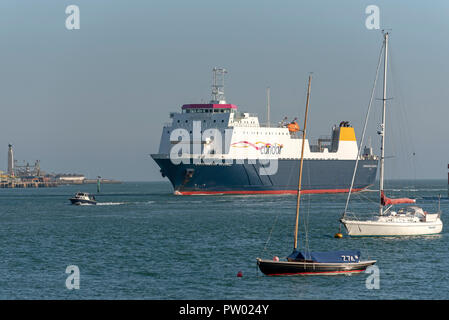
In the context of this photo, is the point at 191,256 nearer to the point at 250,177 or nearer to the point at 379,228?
the point at 379,228

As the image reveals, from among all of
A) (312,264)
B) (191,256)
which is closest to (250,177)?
(191,256)

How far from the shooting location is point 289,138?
90062 millimetres

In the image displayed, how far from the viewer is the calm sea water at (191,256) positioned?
25.8 m

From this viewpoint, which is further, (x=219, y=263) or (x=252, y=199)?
(x=252, y=199)

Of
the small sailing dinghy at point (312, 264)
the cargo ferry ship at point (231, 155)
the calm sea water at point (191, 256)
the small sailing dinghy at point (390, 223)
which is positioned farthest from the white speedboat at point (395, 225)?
the cargo ferry ship at point (231, 155)

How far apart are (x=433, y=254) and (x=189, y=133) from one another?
53.1 meters

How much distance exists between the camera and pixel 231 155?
82.4 metres

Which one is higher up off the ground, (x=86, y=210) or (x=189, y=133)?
(x=189, y=133)

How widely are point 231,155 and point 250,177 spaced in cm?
347

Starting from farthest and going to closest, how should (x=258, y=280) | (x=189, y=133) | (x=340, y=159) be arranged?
1. (x=340, y=159)
2. (x=189, y=133)
3. (x=258, y=280)
